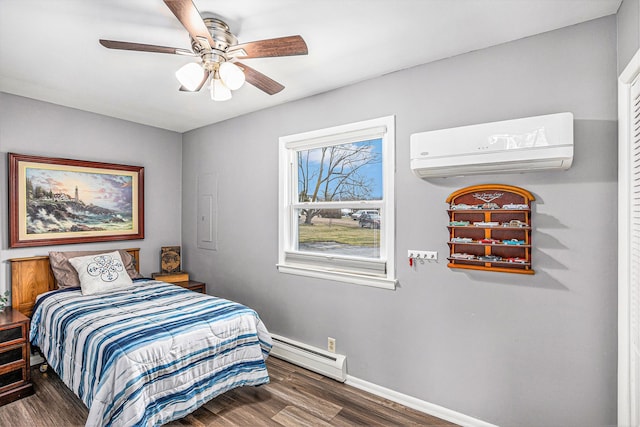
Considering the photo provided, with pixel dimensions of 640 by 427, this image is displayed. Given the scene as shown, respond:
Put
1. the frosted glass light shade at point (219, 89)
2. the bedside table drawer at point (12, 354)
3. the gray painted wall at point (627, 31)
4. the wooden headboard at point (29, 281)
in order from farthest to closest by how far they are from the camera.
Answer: the wooden headboard at point (29, 281) → the bedside table drawer at point (12, 354) → the frosted glass light shade at point (219, 89) → the gray painted wall at point (627, 31)

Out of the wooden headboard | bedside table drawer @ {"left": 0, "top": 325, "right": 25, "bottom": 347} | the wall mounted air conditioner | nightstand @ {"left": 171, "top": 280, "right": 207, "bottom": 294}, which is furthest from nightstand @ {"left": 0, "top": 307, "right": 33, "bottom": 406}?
the wall mounted air conditioner

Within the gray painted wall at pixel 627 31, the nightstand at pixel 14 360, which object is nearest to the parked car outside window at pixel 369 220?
the gray painted wall at pixel 627 31

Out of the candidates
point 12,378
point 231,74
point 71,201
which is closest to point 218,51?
point 231,74

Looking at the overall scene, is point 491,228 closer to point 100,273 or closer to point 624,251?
point 624,251

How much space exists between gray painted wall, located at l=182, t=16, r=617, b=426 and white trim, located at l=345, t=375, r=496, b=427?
4cm

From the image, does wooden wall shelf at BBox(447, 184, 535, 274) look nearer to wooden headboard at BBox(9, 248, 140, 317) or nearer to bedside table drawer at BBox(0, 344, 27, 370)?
bedside table drawer at BBox(0, 344, 27, 370)

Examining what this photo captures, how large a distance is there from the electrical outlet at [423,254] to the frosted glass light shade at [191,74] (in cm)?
182

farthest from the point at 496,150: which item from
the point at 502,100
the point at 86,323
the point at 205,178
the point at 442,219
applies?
the point at 205,178

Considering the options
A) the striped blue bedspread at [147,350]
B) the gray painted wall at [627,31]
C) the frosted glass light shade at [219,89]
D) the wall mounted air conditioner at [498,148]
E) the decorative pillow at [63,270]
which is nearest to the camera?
the gray painted wall at [627,31]

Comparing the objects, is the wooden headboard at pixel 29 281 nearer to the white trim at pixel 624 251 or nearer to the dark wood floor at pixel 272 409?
the dark wood floor at pixel 272 409

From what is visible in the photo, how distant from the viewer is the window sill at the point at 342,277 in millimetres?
2604

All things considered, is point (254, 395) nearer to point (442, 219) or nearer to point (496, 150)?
point (442, 219)

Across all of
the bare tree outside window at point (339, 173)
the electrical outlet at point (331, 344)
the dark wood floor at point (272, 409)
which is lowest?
the dark wood floor at point (272, 409)

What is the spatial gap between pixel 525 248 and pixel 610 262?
15.8 inches
